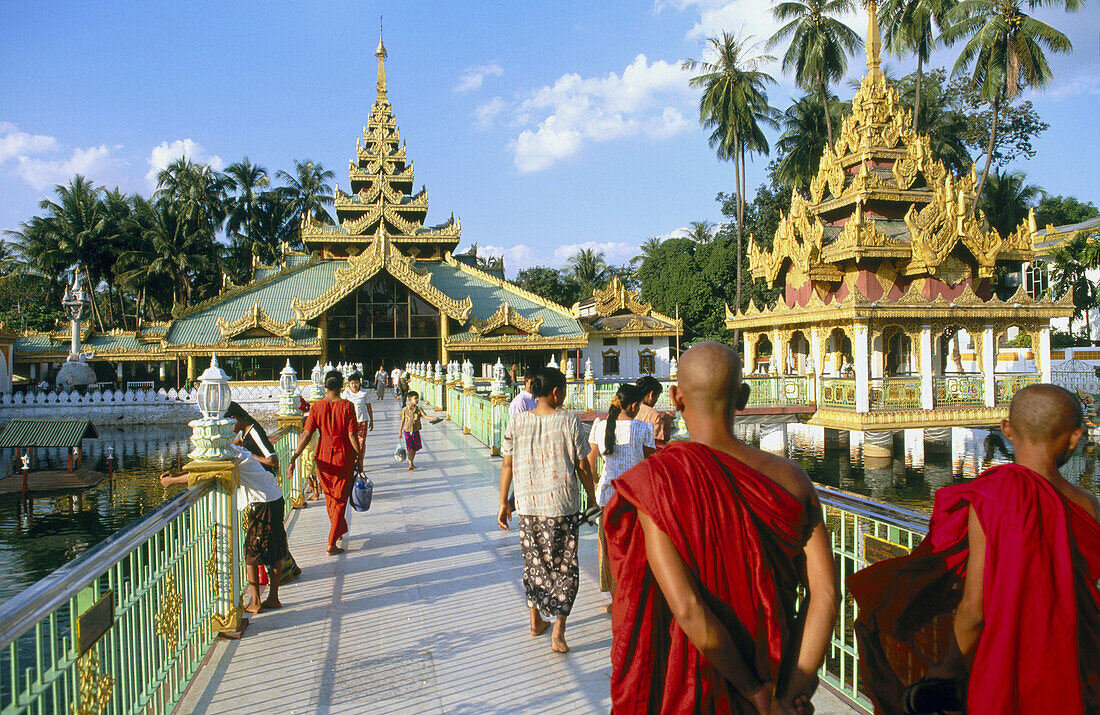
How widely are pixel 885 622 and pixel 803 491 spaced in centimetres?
70

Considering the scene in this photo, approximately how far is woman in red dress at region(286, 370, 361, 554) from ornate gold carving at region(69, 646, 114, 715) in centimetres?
331

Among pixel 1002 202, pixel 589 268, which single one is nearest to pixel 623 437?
pixel 1002 202

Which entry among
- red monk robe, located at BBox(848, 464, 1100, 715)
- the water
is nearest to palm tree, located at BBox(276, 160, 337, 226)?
the water

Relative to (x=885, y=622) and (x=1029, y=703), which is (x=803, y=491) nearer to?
(x=885, y=622)

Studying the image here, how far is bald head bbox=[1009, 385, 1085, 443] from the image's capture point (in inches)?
84.8

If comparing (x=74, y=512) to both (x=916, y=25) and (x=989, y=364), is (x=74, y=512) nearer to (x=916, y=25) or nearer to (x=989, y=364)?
(x=989, y=364)

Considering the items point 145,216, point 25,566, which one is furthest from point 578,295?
point 25,566

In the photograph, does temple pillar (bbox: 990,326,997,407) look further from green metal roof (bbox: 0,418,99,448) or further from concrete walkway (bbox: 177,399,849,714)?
green metal roof (bbox: 0,418,99,448)

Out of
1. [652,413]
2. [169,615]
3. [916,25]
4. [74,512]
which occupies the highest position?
[916,25]

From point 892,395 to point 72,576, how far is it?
17.9 metres

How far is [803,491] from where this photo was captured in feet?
6.48

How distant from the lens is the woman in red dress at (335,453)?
602 centimetres

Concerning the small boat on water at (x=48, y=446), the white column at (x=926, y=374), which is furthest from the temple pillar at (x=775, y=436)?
the small boat on water at (x=48, y=446)

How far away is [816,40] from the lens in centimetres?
2934
